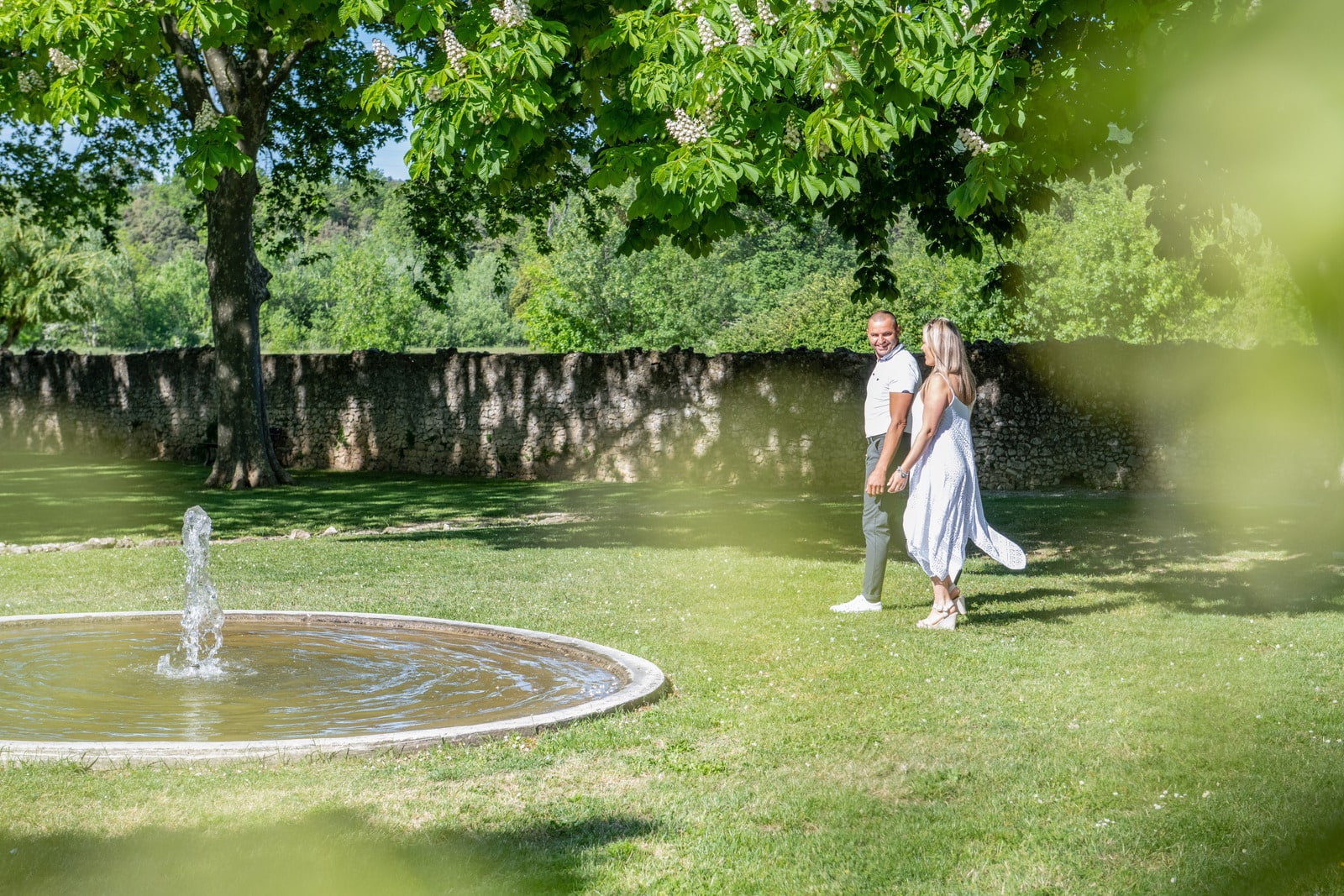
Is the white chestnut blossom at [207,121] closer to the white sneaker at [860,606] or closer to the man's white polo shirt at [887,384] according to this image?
the man's white polo shirt at [887,384]

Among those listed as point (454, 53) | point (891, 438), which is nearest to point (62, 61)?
point (454, 53)

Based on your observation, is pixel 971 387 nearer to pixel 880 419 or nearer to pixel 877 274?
pixel 880 419

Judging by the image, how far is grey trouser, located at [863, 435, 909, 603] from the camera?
30.6 ft

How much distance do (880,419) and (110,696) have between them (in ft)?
17.2

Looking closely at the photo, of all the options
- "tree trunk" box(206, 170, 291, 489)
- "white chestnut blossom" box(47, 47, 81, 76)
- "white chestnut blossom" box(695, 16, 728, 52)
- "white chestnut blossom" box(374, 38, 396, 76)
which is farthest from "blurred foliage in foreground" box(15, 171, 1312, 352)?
"white chestnut blossom" box(695, 16, 728, 52)

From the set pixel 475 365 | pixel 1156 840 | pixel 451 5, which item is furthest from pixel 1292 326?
pixel 1156 840

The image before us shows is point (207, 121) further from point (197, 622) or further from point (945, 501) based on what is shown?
point (945, 501)

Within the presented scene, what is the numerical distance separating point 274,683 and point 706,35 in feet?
15.6

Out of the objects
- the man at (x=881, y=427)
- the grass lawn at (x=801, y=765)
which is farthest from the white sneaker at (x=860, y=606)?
the grass lawn at (x=801, y=765)

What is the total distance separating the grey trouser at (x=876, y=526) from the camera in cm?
932

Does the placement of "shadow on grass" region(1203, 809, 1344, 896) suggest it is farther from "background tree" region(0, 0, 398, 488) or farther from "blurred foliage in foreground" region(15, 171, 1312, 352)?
"blurred foliage in foreground" region(15, 171, 1312, 352)

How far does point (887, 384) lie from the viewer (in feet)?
29.9

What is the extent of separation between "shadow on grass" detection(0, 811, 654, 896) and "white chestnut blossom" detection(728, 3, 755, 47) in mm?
5391

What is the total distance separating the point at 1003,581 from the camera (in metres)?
11.3
